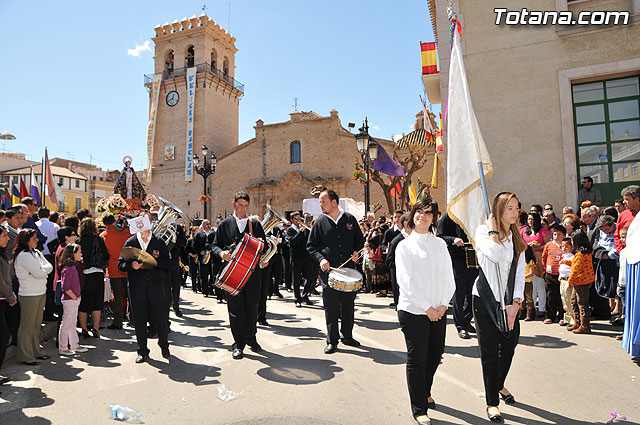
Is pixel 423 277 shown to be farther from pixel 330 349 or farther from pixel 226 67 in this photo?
pixel 226 67

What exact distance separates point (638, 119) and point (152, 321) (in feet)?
41.0

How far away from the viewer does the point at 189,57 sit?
4328 cm

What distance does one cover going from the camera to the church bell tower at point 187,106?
40.9 meters

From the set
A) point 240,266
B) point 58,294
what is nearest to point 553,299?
point 240,266

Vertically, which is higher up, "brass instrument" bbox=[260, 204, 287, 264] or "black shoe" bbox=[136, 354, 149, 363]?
"brass instrument" bbox=[260, 204, 287, 264]

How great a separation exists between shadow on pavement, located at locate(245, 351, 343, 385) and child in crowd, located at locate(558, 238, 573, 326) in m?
4.28

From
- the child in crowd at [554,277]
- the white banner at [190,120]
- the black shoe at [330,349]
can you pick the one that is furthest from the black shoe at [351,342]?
the white banner at [190,120]

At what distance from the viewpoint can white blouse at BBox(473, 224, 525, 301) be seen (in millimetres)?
3623

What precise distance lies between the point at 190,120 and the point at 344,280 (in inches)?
1520

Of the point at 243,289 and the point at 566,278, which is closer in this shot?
the point at 243,289

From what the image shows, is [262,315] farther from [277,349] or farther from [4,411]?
[4,411]

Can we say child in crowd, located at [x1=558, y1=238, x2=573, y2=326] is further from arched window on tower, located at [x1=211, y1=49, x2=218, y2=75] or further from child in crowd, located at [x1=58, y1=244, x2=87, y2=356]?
arched window on tower, located at [x1=211, y1=49, x2=218, y2=75]

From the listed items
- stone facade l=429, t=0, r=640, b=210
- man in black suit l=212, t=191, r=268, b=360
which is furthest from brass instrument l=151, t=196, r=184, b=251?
stone facade l=429, t=0, r=640, b=210

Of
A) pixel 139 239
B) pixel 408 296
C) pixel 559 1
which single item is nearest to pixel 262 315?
pixel 139 239
